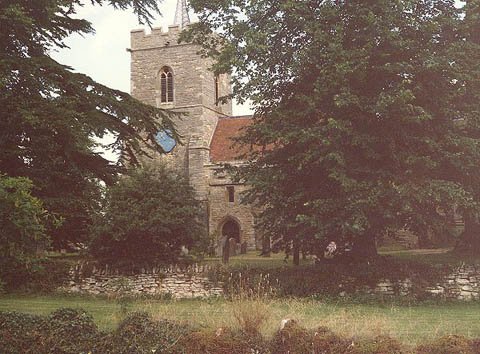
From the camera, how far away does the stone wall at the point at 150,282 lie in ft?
56.6

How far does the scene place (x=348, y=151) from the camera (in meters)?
15.1

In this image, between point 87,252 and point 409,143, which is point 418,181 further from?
point 87,252

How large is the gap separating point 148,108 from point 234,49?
10.2 ft

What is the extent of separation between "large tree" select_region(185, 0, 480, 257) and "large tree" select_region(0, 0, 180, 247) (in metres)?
3.41

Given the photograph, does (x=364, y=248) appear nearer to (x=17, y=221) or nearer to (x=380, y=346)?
(x=380, y=346)

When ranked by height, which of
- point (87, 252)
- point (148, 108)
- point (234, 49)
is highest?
point (234, 49)

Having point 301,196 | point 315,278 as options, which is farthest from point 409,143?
point 315,278

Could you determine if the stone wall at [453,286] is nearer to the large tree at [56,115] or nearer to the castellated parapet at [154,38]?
the large tree at [56,115]

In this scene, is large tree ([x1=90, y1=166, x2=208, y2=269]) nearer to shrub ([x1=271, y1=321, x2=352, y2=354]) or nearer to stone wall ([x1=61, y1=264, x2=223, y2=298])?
stone wall ([x1=61, y1=264, x2=223, y2=298])

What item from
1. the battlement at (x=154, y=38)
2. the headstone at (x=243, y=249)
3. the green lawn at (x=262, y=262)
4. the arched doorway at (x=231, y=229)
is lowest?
the green lawn at (x=262, y=262)

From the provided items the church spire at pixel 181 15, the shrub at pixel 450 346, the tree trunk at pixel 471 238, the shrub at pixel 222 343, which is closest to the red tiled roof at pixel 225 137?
the church spire at pixel 181 15

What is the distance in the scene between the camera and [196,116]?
38625mm

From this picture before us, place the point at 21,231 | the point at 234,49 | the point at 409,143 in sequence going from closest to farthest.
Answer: the point at 21,231
the point at 409,143
the point at 234,49

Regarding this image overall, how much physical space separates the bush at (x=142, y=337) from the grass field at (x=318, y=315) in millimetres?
548
